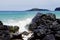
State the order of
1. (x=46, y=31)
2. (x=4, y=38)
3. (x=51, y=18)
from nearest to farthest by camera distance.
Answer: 1. (x=4, y=38)
2. (x=46, y=31)
3. (x=51, y=18)

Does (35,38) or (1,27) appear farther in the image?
(1,27)

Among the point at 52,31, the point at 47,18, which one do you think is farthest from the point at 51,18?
the point at 52,31

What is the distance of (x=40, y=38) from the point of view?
12070 millimetres

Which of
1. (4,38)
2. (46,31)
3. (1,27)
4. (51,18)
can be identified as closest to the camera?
(4,38)

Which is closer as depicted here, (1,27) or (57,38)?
(57,38)

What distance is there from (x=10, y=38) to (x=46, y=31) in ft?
7.13

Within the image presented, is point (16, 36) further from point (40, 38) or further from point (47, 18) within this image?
point (47, 18)

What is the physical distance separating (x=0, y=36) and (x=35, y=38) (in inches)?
82.4

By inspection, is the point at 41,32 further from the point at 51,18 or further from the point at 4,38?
the point at 51,18

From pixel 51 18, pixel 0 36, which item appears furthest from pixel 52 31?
pixel 51 18

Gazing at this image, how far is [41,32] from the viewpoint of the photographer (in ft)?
39.8

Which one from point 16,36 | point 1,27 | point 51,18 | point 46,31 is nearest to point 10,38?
point 16,36

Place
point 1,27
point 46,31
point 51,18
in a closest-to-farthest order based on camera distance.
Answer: point 46,31
point 1,27
point 51,18

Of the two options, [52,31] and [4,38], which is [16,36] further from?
[52,31]
